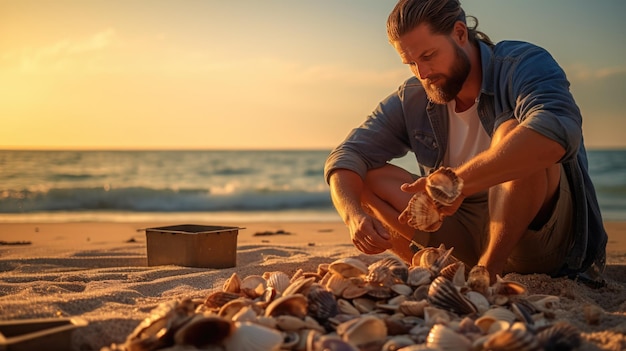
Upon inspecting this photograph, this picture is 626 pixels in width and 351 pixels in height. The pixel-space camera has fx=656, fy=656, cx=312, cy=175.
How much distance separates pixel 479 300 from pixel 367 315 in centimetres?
51

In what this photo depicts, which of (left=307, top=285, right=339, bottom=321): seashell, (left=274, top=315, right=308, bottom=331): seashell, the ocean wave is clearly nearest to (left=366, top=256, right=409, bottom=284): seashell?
(left=307, top=285, right=339, bottom=321): seashell

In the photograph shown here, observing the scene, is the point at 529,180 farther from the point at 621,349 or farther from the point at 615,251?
the point at 615,251

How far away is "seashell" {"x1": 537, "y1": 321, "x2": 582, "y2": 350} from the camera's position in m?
2.17

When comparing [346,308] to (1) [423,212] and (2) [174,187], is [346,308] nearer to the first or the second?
(1) [423,212]

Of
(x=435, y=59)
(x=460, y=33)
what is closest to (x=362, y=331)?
(x=435, y=59)

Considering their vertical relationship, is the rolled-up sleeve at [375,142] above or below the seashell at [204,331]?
above

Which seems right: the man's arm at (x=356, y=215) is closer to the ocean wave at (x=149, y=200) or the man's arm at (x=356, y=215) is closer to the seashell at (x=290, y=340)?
the seashell at (x=290, y=340)

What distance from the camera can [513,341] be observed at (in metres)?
2.07

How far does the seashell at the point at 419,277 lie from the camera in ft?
9.46

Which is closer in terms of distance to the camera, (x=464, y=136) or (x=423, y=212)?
(x=423, y=212)

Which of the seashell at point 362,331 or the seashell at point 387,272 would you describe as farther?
the seashell at point 387,272

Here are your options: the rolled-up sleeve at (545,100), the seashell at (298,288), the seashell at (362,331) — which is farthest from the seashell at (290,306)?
the rolled-up sleeve at (545,100)

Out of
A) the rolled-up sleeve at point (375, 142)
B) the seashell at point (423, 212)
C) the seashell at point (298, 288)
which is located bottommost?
the seashell at point (298, 288)

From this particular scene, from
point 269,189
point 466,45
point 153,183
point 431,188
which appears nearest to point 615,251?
point 466,45
